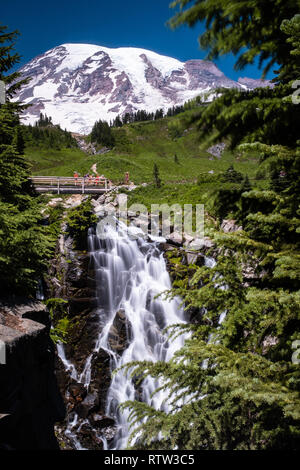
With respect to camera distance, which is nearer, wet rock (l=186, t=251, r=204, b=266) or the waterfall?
the waterfall

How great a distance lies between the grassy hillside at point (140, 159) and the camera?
4716cm

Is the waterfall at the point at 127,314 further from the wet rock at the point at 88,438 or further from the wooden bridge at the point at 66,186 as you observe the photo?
the wooden bridge at the point at 66,186

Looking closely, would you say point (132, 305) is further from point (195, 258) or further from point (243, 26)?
point (243, 26)

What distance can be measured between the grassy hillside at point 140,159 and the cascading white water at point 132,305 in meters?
9.80

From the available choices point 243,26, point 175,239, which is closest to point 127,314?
point 175,239

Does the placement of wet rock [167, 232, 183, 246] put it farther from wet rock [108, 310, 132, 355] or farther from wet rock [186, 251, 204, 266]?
wet rock [108, 310, 132, 355]

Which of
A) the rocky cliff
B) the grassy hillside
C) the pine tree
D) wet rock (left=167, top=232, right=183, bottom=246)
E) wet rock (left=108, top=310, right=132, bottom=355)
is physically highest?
the grassy hillside

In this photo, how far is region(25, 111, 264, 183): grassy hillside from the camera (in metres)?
47.2

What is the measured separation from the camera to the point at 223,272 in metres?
5.10

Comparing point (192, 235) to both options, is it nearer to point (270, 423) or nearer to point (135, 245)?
point (135, 245)

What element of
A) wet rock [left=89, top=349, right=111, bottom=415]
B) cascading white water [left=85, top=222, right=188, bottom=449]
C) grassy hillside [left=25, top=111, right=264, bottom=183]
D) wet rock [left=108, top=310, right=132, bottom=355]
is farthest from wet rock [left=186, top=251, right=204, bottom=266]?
grassy hillside [left=25, top=111, right=264, bottom=183]

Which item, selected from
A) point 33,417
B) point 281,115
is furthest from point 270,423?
point 33,417

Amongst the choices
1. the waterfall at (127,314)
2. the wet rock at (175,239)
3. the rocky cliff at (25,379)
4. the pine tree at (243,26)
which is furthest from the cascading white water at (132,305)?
the pine tree at (243,26)
